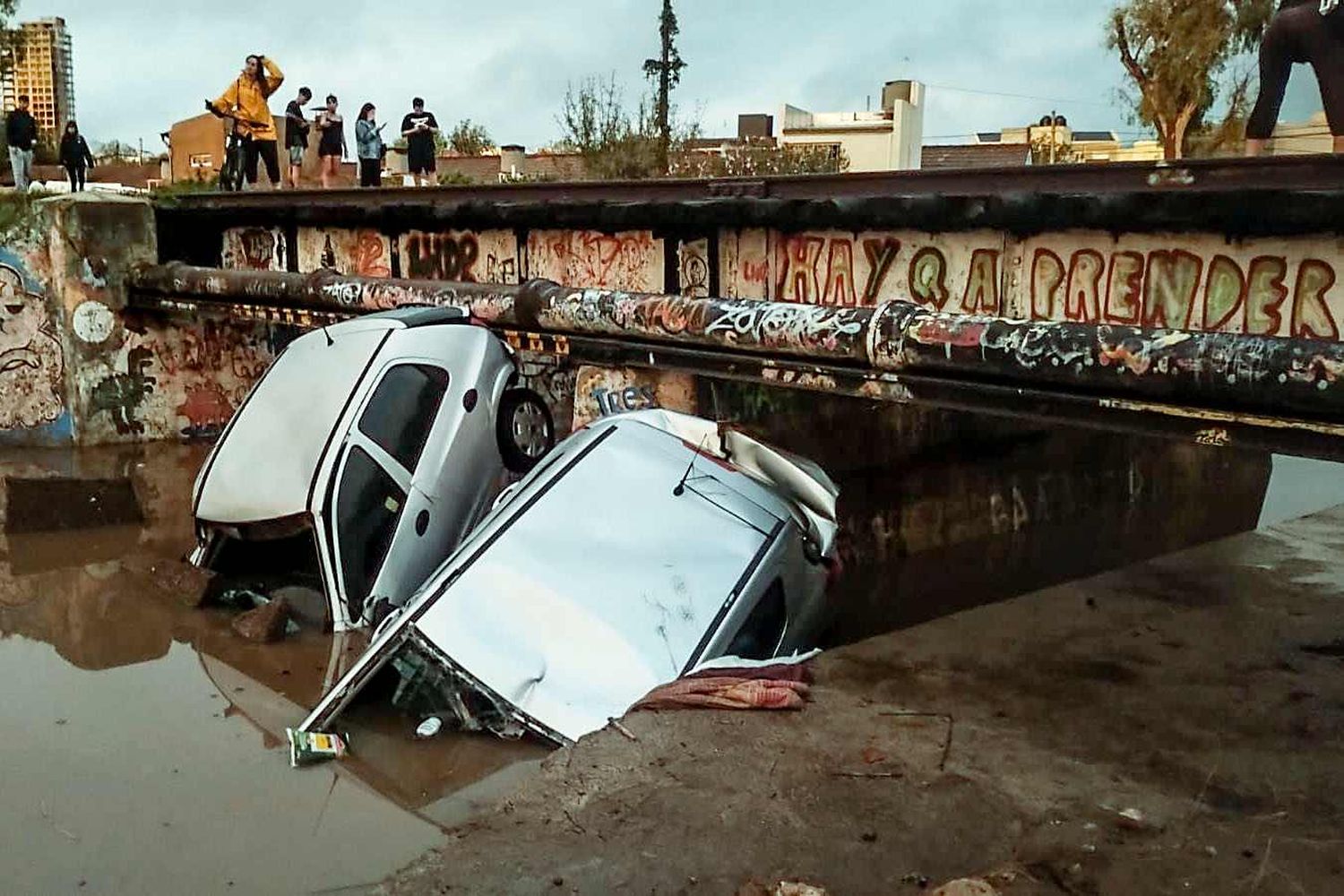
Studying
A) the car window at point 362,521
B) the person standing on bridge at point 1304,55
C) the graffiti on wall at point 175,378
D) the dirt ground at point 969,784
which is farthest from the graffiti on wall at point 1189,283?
the graffiti on wall at point 175,378

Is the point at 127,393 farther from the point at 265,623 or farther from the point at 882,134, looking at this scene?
the point at 882,134

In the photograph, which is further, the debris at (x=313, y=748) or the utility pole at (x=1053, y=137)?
the utility pole at (x=1053, y=137)

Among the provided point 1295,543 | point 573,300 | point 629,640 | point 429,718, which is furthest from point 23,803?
point 1295,543

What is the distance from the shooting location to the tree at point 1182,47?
26812 mm

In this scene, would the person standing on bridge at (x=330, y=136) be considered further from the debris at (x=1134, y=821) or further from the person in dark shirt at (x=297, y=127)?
the debris at (x=1134, y=821)

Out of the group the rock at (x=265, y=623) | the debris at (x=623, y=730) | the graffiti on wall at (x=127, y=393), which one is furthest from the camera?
the graffiti on wall at (x=127, y=393)

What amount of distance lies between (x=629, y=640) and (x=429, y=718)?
140cm

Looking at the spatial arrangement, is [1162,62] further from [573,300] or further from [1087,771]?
[1087,771]

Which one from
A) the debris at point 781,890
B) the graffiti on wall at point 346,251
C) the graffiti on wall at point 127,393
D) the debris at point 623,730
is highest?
the graffiti on wall at point 346,251

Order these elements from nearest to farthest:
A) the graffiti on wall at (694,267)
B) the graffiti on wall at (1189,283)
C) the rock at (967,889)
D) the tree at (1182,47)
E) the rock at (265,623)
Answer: the rock at (967,889) → the graffiti on wall at (1189,283) → the rock at (265,623) → the graffiti on wall at (694,267) → the tree at (1182,47)

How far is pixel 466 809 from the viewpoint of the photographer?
645 cm

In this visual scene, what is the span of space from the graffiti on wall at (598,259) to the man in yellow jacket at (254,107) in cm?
733

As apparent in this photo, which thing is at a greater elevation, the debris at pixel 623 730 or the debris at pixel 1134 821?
the debris at pixel 623 730

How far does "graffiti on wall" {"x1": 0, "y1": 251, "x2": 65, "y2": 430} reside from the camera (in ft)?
48.9
